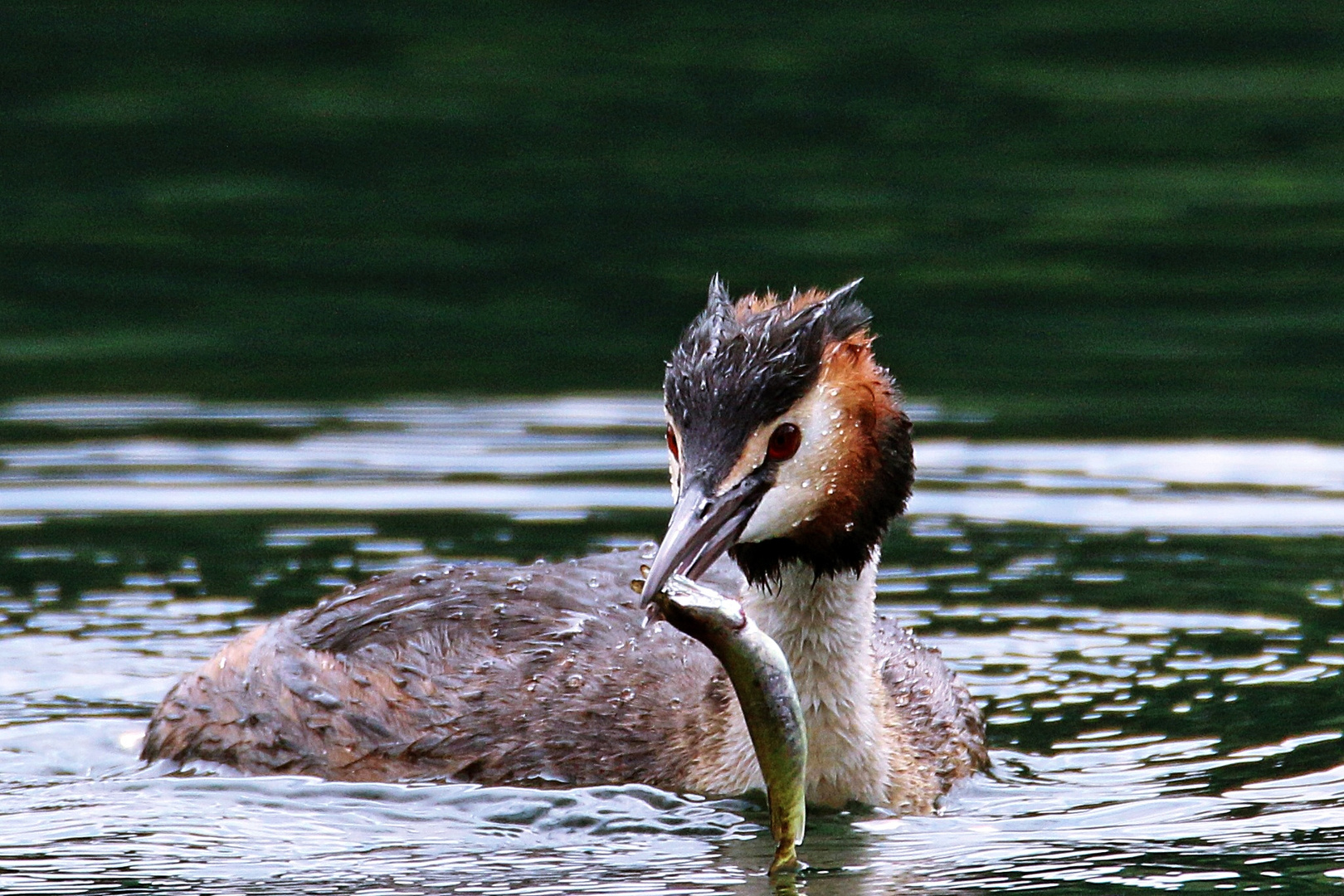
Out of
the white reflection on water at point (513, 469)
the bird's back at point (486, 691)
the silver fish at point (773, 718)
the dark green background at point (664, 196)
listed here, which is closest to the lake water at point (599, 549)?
the white reflection on water at point (513, 469)

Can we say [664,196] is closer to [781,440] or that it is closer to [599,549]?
[599,549]

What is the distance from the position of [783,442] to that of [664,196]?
10.8 metres

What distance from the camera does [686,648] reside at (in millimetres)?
9695

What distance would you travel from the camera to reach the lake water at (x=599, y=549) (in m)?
8.52

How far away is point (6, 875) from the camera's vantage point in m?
8.33

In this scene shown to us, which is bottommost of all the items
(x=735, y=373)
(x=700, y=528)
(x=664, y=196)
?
(x=700, y=528)

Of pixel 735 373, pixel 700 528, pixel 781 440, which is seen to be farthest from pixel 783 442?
pixel 700 528

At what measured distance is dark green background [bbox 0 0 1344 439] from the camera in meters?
15.9

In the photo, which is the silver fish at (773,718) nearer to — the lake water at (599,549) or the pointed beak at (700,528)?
the pointed beak at (700,528)

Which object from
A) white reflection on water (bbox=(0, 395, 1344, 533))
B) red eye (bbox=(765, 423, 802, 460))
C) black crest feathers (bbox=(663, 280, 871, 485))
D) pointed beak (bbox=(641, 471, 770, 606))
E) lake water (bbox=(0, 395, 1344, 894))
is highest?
black crest feathers (bbox=(663, 280, 871, 485))

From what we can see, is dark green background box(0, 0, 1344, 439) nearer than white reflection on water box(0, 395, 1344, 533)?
No

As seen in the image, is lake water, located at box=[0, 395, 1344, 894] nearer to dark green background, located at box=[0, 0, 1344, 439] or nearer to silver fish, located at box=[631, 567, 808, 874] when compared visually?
silver fish, located at box=[631, 567, 808, 874]

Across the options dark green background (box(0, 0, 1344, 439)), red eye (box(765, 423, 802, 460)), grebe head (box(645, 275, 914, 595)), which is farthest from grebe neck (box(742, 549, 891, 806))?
dark green background (box(0, 0, 1344, 439))

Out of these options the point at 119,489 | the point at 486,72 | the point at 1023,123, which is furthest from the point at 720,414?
the point at 486,72
